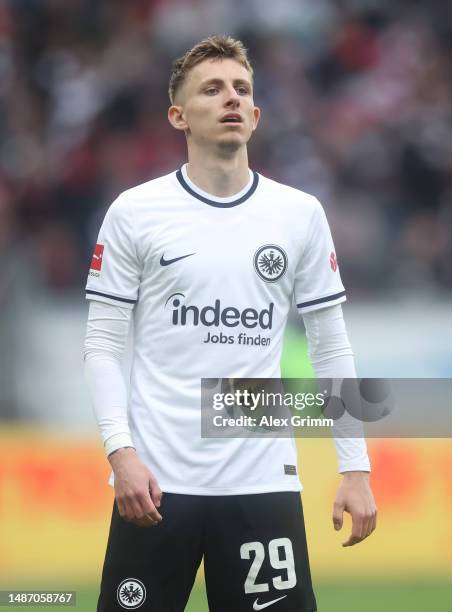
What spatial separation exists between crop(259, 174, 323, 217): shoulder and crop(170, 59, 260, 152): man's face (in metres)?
0.18

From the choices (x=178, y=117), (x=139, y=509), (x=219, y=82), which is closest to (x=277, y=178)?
(x=178, y=117)

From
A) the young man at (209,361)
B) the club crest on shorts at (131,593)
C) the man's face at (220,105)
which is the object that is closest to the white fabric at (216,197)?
the young man at (209,361)

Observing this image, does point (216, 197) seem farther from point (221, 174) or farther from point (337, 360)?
point (337, 360)

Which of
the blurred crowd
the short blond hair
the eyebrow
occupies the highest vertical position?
the blurred crowd

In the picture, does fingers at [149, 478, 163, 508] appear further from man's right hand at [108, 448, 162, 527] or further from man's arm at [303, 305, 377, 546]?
man's arm at [303, 305, 377, 546]

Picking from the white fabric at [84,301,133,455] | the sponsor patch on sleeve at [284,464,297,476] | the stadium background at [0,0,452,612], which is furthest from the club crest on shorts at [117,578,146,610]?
the stadium background at [0,0,452,612]

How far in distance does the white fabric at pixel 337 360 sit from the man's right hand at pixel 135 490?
2.06ft

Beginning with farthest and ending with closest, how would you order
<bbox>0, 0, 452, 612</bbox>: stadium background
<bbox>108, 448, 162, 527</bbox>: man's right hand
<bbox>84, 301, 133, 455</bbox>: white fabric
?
<bbox>0, 0, 452, 612</bbox>: stadium background < <bbox>84, 301, 133, 455</bbox>: white fabric < <bbox>108, 448, 162, 527</bbox>: man's right hand

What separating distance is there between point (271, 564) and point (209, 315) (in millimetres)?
759

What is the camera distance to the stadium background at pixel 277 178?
7.25m

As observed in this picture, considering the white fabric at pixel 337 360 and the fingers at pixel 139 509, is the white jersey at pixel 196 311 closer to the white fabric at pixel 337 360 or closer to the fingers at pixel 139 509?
the white fabric at pixel 337 360

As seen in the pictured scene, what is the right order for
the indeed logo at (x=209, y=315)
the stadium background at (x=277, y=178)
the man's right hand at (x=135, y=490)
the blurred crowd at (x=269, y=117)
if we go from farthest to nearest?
the blurred crowd at (x=269, y=117)
the stadium background at (x=277, y=178)
the indeed logo at (x=209, y=315)
the man's right hand at (x=135, y=490)

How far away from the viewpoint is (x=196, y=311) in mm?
3777

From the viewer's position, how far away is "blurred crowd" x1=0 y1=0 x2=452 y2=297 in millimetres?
10164
